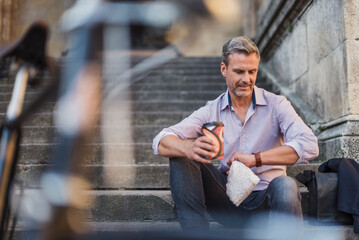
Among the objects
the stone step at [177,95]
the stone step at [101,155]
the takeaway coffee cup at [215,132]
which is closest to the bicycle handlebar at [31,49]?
the takeaway coffee cup at [215,132]

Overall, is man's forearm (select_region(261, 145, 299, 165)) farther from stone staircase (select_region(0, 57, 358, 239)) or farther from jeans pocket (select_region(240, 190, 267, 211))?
stone staircase (select_region(0, 57, 358, 239))

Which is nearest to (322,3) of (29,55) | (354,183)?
(354,183)

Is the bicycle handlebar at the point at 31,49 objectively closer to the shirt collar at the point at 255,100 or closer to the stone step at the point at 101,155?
the shirt collar at the point at 255,100

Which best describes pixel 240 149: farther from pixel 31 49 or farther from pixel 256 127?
pixel 31 49

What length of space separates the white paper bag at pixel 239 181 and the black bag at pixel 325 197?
53 centimetres

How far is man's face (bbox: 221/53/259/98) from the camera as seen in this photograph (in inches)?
97.3

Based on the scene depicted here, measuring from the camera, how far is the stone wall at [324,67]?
3.36 m

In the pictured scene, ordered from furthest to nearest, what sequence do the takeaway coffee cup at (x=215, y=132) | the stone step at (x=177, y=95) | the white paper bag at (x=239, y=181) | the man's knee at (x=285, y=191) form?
the stone step at (x=177, y=95)
the white paper bag at (x=239, y=181)
the man's knee at (x=285, y=191)
the takeaway coffee cup at (x=215, y=132)

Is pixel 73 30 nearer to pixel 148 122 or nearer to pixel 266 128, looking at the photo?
pixel 266 128

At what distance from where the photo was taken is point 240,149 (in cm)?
253

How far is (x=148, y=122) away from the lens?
468 cm

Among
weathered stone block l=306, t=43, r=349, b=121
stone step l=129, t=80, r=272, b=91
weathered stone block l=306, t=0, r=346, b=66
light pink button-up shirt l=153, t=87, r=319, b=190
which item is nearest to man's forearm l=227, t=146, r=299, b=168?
light pink button-up shirt l=153, t=87, r=319, b=190

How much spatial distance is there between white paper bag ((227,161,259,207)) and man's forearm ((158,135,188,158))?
0.29 m

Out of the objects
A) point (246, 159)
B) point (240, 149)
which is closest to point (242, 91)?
point (240, 149)
